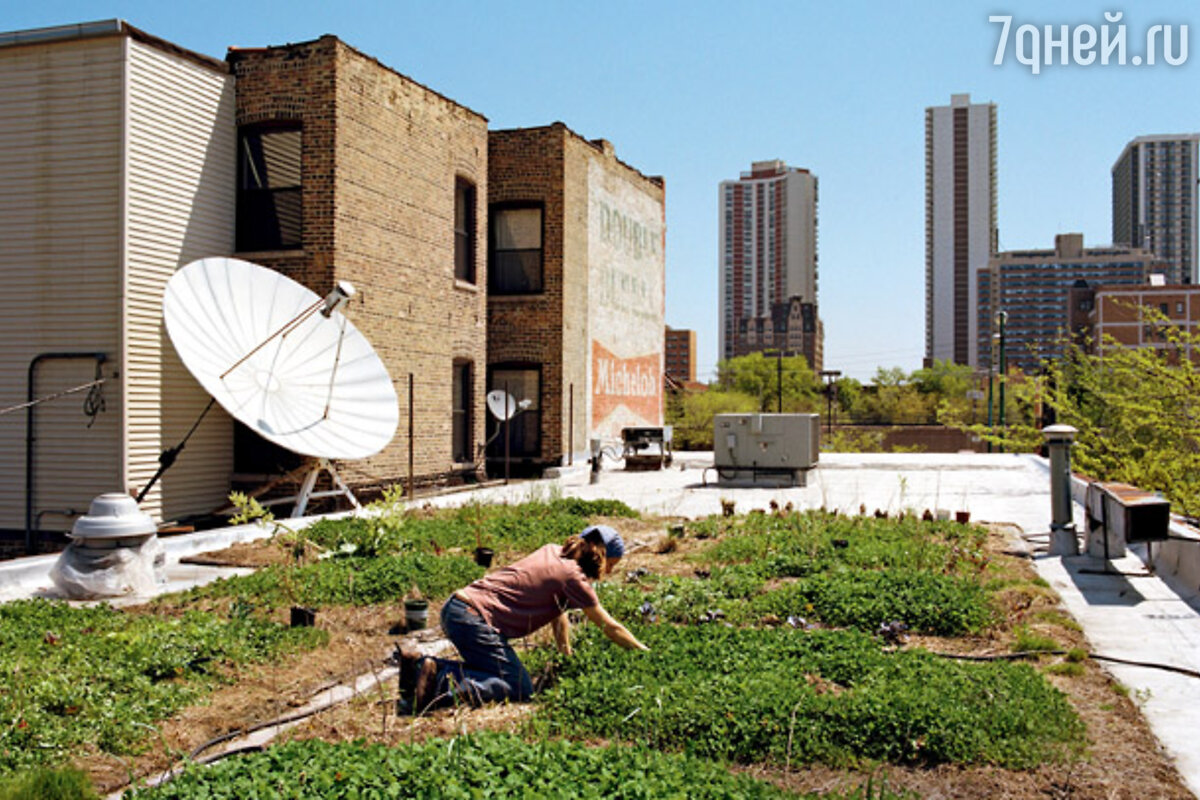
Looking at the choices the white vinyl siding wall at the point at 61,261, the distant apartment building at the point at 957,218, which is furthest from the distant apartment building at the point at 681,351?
the white vinyl siding wall at the point at 61,261

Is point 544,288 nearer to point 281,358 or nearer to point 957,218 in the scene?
point 281,358

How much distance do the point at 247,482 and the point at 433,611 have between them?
340 inches

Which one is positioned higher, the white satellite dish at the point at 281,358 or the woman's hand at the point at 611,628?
the white satellite dish at the point at 281,358

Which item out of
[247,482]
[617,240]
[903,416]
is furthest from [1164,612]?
[903,416]

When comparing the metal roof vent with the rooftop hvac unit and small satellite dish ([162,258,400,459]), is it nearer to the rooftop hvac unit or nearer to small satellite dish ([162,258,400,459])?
small satellite dish ([162,258,400,459])

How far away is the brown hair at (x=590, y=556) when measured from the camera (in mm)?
6156

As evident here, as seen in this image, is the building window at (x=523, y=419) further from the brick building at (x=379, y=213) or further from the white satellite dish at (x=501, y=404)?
the brick building at (x=379, y=213)

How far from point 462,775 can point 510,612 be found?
1874mm

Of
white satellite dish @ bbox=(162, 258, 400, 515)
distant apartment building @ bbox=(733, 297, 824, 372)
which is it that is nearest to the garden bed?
white satellite dish @ bbox=(162, 258, 400, 515)

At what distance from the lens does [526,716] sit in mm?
5668

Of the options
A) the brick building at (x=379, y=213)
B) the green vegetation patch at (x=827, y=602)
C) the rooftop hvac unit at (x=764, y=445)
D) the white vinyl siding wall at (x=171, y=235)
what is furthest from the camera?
the rooftop hvac unit at (x=764, y=445)

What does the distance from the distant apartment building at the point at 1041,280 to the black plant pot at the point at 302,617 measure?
143772mm

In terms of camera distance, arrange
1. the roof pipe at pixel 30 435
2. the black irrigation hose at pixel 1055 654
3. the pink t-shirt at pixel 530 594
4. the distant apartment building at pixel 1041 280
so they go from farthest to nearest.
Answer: the distant apartment building at pixel 1041 280 → the roof pipe at pixel 30 435 → the black irrigation hose at pixel 1055 654 → the pink t-shirt at pixel 530 594

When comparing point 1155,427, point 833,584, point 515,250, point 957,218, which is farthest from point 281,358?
point 957,218
